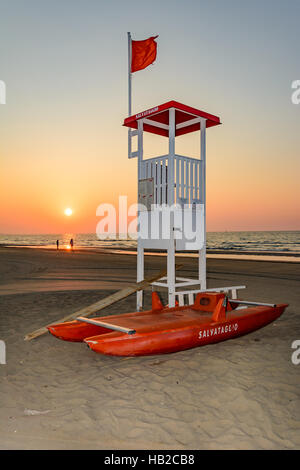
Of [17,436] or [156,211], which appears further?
[156,211]

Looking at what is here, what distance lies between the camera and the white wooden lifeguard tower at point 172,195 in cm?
774

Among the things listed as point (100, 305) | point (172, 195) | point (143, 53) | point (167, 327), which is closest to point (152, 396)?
point (167, 327)

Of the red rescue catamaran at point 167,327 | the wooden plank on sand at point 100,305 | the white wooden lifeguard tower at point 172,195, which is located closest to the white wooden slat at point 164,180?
the white wooden lifeguard tower at point 172,195

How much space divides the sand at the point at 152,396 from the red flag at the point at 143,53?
270 inches

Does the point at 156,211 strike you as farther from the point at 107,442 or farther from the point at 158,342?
the point at 107,442

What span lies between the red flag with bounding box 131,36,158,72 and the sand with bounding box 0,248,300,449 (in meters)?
6.86

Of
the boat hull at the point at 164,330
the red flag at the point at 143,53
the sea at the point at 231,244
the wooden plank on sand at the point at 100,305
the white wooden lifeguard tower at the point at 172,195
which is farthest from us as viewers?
the sea at the point at 231,244

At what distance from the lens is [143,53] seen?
28.6 feet

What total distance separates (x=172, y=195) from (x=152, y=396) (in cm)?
448

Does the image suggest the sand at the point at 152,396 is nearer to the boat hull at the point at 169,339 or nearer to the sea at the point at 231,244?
the boat hull at the point at 169,339

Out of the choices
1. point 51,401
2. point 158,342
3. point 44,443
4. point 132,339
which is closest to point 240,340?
point 158,342

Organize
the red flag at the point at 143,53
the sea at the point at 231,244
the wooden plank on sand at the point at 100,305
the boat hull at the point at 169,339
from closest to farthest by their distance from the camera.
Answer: the boat hull at the point at 169,339
the wooden plank on sand at the point at 100,305
the red flag at the point at 143,53
the sea at the point at 231,244
